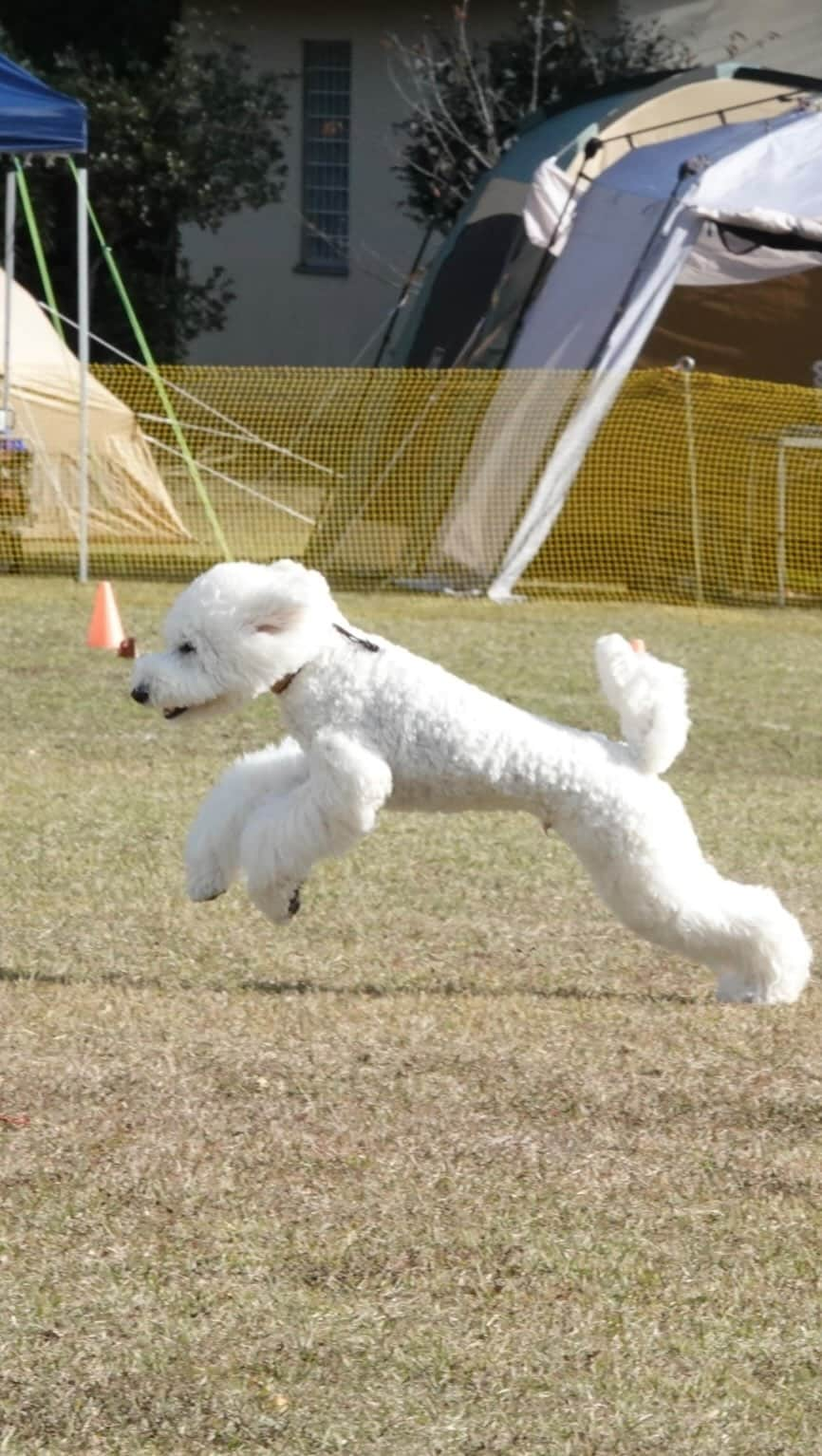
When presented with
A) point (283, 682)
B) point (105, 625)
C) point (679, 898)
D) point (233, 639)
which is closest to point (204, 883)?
point (283, 682)

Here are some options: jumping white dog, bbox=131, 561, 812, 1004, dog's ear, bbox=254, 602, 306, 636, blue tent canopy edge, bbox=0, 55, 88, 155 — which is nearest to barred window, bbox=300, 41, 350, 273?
blue tent canopy edge, bbox=0, 55, 88, 155

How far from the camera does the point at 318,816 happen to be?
522 cm

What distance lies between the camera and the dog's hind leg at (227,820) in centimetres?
542

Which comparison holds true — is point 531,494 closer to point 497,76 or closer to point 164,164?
point 497,76

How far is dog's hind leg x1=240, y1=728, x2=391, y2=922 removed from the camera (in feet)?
17.1

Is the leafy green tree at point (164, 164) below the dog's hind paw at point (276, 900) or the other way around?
below

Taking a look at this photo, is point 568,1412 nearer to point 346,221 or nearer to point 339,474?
point 339,474

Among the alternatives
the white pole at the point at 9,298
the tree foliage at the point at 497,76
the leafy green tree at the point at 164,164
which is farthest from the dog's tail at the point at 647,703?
the leafy green tree at the point at 164,164

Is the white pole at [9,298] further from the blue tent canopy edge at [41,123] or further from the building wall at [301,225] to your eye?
the building wall at [301,225]

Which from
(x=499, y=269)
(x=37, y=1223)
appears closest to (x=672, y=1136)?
(x=37, y=1223)

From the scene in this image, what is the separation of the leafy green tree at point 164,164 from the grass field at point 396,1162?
19.1m

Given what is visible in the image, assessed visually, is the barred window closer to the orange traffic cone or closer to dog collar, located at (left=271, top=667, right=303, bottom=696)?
the orange traffic cone

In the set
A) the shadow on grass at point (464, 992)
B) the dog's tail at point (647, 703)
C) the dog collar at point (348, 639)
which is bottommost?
the shadow on grass at point (464, 992)

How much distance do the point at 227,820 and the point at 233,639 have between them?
49 centimetres
